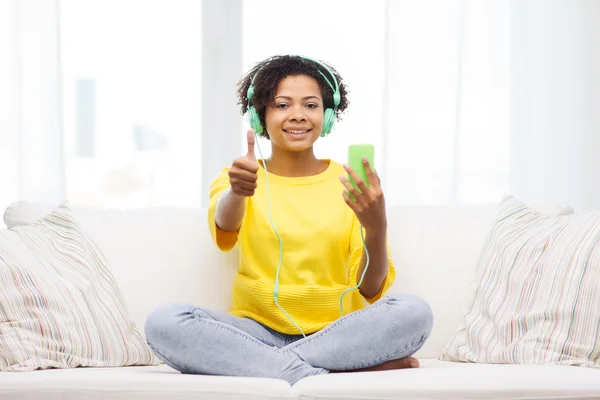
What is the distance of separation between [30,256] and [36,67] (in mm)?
1326

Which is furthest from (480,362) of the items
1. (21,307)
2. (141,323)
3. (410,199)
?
(410,199)

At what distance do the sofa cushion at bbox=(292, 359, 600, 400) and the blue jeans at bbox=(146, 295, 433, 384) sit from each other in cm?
14

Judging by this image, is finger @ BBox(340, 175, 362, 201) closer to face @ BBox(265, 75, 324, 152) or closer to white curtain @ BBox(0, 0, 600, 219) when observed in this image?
face @ BBox(265, 75, 324, 152)

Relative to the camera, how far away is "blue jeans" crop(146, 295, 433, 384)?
1453 millimetres

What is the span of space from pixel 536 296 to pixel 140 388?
0.82m

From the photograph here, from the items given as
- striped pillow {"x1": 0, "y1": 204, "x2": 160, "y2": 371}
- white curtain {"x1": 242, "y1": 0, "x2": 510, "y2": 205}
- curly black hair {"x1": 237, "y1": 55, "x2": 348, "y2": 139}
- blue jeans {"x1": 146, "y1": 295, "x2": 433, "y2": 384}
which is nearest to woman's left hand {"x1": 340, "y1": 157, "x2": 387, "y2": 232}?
blue jeans {"x1": 146, "y1": 295, "x2": 433, "y2": 384}

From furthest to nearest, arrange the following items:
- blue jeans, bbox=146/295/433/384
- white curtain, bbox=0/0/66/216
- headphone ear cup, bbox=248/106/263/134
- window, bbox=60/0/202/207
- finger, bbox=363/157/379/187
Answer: window, bbox=60/0/202/207 < white curtain, bbox=0/0/66/216 < headphone ear cup, bbox=248/106/263/134 < finger, bbox=363/157/379/187 < blue jeans, bbox=146/295/433/384

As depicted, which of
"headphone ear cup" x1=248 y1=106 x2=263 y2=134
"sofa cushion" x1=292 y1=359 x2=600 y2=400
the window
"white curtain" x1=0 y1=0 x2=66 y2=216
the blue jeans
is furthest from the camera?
the window

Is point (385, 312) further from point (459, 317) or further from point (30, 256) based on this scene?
point (30, 256)

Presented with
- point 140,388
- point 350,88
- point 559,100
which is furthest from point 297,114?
point 559,100

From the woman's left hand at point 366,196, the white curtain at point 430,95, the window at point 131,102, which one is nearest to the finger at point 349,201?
the woman's left hand at point 366,196

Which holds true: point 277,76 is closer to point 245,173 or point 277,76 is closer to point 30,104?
point 245,173

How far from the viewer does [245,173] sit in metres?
1.54

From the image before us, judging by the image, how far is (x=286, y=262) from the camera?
5.85ft
